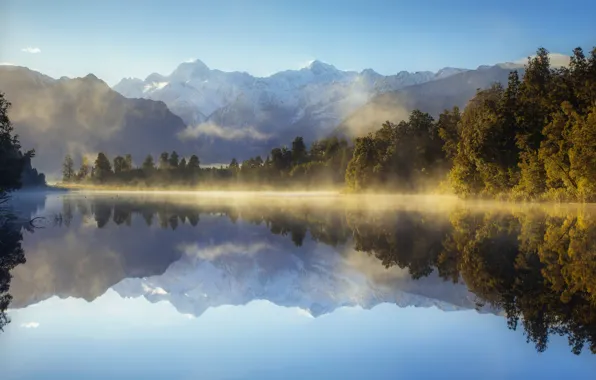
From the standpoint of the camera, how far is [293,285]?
1512 centimetres

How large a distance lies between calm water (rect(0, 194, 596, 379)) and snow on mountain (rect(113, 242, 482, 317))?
6 centimetres

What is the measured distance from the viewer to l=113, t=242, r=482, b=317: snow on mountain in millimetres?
12820

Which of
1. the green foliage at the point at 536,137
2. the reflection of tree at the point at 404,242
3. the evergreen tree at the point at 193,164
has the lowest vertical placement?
the evergreen tree at the point at 193,164

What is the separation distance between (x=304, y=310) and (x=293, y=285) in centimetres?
300

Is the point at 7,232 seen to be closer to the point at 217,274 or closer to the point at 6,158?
the point at 217,274

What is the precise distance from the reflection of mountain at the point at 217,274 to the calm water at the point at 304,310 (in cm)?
7

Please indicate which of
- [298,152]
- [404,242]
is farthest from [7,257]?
[298,152]

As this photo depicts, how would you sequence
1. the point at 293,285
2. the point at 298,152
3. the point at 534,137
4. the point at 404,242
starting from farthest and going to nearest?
1. the point at 298,152
2. the point at 534,137
3. the point at 404,242
4. the point at 293,285

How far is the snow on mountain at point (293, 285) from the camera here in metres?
12.8

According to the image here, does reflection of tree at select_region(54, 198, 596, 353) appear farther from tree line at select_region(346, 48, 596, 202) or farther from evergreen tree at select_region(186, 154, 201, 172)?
evergreen tree at select_region(186, 154, 201, 172)

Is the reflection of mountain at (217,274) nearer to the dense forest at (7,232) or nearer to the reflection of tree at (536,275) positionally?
the dense forest at (7,232)

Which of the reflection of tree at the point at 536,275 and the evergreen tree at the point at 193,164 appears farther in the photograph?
the evergreen tree at the point at 193,164

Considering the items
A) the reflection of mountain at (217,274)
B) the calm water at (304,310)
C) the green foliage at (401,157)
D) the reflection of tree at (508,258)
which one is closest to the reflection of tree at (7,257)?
the calm water at (304,310)

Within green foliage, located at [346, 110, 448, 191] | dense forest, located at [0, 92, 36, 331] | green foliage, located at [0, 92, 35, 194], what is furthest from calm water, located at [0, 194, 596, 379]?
green foliage, located at [346, 110, 448, 191]
